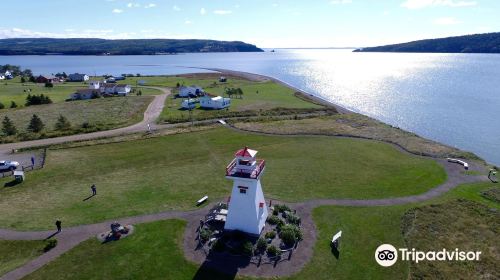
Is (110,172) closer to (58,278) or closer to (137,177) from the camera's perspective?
(137,177)

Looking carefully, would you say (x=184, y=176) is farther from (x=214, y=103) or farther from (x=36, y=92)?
(x=36, y=92)

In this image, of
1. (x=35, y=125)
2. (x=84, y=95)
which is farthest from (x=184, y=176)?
(x=84, y=95)

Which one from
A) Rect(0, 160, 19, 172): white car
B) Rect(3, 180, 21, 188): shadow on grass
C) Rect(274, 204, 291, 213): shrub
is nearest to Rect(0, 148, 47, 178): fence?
Rect(0, 160, 19, 172): white car

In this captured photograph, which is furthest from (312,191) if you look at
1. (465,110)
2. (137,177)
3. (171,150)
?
(465,110)

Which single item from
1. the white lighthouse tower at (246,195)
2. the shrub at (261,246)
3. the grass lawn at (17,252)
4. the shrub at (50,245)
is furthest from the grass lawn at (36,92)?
the shrub at (261,246)

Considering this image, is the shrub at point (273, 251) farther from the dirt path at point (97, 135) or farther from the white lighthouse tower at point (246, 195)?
the dirt path at point (97, 135)
